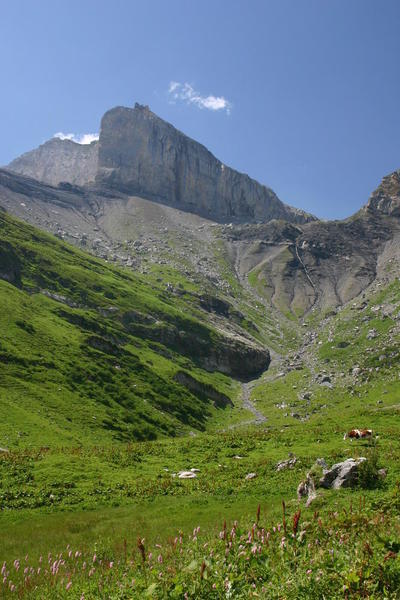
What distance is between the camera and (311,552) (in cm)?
988

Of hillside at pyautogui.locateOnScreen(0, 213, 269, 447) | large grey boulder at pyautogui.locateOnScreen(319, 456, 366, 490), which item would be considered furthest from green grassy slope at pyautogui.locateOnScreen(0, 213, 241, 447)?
large grey boulder at pyautogui.locateOnScreen(319, 456, 366, 490)

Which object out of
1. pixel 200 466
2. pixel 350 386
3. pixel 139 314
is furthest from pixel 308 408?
pixel 200 466

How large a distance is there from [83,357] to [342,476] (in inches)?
3033

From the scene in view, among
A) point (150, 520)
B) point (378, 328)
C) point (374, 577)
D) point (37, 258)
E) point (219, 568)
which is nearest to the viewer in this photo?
point (374, 577)

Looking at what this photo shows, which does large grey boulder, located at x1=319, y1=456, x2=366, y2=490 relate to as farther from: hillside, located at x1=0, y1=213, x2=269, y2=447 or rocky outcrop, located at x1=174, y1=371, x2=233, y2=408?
rocky outcrop, located at x1=174, y1=371, x2=233, y2=408

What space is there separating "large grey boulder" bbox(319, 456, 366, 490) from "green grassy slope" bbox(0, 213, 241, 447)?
3527cm

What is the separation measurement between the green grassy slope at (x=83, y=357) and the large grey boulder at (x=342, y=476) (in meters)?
35.3

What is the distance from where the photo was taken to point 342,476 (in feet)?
72.7

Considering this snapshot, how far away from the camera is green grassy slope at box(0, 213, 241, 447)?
2486 inches

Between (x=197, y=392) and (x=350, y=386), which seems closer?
(x=197, y=392)

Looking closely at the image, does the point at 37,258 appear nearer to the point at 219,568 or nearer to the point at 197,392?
the point at 197,392

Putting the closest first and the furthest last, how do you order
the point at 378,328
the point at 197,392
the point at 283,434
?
1. the point at 283,434
2. the point at 197,392
3. the point at 378,328

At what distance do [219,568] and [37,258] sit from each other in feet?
536

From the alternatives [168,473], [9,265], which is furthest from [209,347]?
[168,473]
